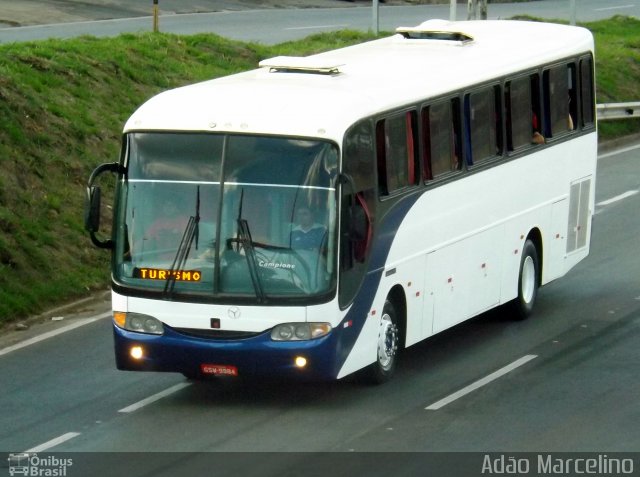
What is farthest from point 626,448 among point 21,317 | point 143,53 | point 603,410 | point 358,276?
point 143,53

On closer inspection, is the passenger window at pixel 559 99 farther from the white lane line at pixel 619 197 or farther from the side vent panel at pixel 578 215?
the white lane line at pixel 619 197

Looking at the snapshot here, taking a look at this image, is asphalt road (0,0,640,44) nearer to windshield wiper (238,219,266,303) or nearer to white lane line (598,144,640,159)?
white lane line (598,144,640,159)

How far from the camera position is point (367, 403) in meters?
14.0

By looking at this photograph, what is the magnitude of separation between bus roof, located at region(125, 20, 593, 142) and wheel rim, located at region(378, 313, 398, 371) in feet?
6.34

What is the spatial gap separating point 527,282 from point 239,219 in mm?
5620

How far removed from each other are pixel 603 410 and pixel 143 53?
15.3 m

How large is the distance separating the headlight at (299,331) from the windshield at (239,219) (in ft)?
0.85

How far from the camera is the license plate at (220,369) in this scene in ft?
44.2

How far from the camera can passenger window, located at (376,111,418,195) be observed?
14.5m

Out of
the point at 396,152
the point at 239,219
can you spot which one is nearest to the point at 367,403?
the point at 239,219

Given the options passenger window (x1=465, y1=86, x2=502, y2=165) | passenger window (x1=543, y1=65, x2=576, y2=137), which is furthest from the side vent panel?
passenger window (x1=465, y1=86, x2=502, y2=165)

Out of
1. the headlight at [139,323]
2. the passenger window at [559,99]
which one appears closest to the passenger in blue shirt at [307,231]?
the headlight at [139,323]

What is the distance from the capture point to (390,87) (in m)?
15.0

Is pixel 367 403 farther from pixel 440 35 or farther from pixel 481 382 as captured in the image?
pixel 440 35
